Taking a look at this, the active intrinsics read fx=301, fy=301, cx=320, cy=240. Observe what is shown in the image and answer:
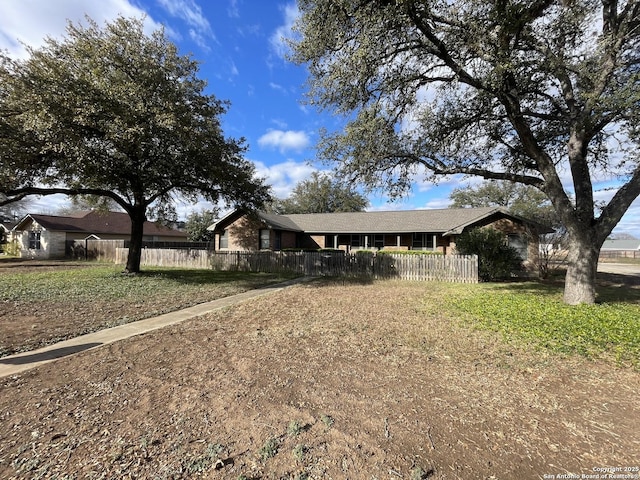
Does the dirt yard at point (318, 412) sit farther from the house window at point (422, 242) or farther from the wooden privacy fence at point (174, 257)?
the house window at point (422, 242)

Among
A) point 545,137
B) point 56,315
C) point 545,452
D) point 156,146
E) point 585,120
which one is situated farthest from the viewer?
point 156,146

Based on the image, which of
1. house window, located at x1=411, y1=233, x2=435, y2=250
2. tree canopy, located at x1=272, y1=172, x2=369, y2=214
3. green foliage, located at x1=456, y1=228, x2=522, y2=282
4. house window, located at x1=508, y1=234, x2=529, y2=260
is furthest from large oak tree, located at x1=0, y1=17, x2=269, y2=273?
tree canopy, located at x1=272, y1=172, x2=369, y2=214

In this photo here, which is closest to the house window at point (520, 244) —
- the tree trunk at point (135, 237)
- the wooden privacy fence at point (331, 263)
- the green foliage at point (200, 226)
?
the wooden privacy fence at point (331, 263)

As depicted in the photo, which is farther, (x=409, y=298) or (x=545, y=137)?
(x=545, y=137)

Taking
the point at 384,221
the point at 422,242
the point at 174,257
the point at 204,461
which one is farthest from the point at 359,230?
the point at 204,461

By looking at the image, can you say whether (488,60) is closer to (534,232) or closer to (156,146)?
(156,146)

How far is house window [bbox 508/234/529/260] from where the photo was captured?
63.8ft

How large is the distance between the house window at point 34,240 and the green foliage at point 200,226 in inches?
563

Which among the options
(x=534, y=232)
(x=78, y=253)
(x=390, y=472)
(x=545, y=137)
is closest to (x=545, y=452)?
(x=390, y=472)

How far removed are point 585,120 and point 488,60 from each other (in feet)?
10.5

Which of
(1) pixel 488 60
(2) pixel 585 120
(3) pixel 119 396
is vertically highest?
(1) pixel 488 60

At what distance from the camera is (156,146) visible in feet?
42.0

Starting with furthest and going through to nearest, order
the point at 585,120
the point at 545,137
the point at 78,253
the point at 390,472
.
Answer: the point at 78,253 → the point at 545,137 → the point at 585,120 → the point at 390,472

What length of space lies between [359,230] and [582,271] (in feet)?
56.6
